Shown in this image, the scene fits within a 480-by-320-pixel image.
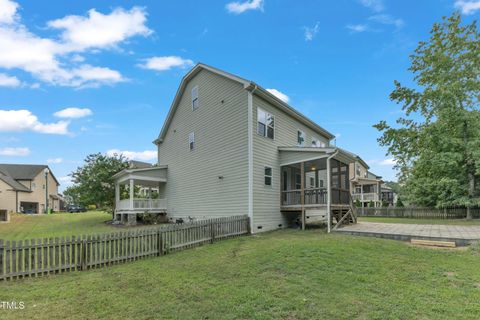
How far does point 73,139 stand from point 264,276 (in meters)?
26.5

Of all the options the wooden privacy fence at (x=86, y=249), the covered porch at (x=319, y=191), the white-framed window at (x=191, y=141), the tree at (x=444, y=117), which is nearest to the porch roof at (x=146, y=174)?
the white-framed window at (x=191, y=141)

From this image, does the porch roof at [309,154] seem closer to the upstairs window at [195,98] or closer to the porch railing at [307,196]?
the porch railing at [307,196]

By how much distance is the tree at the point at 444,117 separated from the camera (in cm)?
2000

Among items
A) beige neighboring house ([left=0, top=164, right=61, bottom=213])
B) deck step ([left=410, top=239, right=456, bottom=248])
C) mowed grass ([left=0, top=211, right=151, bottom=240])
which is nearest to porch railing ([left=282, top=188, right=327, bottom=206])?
deck step ([left=410, top=239, right=456, bottom=248])

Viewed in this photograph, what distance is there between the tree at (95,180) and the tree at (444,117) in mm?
22610

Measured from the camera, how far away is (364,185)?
1820 inches

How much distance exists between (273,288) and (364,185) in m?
45.7

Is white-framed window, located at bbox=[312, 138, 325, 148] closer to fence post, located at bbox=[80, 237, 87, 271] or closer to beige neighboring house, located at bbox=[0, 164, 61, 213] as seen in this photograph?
fence post, located at bbox=[80, 237, 87, 271]

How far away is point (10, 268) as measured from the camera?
636cm

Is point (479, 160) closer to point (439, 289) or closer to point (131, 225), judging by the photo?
point (439, 289)

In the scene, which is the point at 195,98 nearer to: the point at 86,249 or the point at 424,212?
the point at 86,249

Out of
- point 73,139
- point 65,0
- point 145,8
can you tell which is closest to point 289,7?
point 145,8

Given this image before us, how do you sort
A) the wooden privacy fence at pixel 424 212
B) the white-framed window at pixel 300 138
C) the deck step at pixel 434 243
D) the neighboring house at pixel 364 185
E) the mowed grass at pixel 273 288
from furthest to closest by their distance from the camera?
1. the neighboring house at pixel 364 185
2. the wooden privacy fence at pixel 424 212
3. the white-framed window at pixel 300 138
4. the deck step at pixel 434 243
5. the mowed grass at pixel 273 288

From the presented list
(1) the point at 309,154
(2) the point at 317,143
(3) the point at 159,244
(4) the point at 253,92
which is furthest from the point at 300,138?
(3) the point at 159,244
